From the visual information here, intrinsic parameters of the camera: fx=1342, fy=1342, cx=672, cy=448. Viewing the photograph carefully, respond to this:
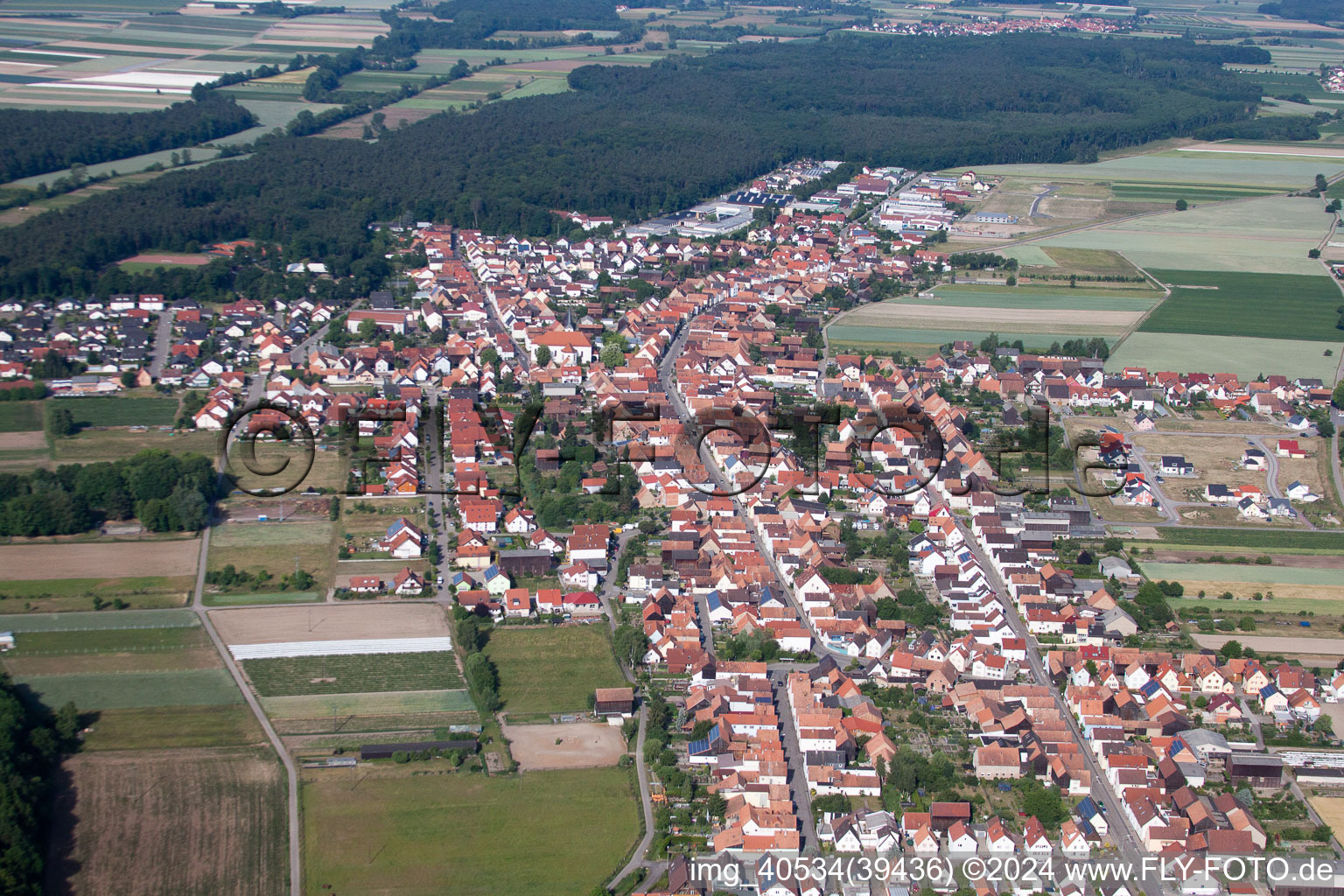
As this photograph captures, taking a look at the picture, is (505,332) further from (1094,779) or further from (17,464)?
(1094,779)

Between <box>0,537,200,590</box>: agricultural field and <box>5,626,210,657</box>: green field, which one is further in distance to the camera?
<box>0,537,200,590</box>: agricultural field

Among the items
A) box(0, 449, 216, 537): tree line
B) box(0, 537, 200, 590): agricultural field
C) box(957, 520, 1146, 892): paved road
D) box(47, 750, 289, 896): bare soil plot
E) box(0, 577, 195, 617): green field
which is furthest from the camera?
box(0, 449, 216, 537): tree line

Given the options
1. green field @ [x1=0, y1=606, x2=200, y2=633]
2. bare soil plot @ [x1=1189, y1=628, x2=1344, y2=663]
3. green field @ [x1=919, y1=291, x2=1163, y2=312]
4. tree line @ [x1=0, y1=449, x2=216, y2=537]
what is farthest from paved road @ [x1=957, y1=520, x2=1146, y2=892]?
green field @ [x1=919, y1=291, x2=1163, y2=312]

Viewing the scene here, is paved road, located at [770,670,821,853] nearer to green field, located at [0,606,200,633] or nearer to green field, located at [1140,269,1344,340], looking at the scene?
green field, located at [0,606,200,633]

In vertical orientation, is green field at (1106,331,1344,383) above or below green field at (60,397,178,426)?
below

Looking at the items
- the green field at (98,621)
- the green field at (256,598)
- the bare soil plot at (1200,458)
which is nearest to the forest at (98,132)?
the green field at (98,621)

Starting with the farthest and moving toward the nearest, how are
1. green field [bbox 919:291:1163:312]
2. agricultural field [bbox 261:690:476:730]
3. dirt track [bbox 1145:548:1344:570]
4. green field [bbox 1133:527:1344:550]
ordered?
1. green field [bbox 919:291:1163:312]
2. green field [bbox 1133:527:1344:550]
3. dirt track [bbox 1145:548:1344:570]
4. agricultural field [bbox 261:690:476:730]

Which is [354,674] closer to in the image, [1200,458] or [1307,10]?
[1200,458]

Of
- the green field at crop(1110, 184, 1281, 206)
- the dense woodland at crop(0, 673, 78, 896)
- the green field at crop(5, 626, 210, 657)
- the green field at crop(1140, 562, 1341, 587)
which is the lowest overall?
the green field at crop(1110, 184, 1281, 206)
